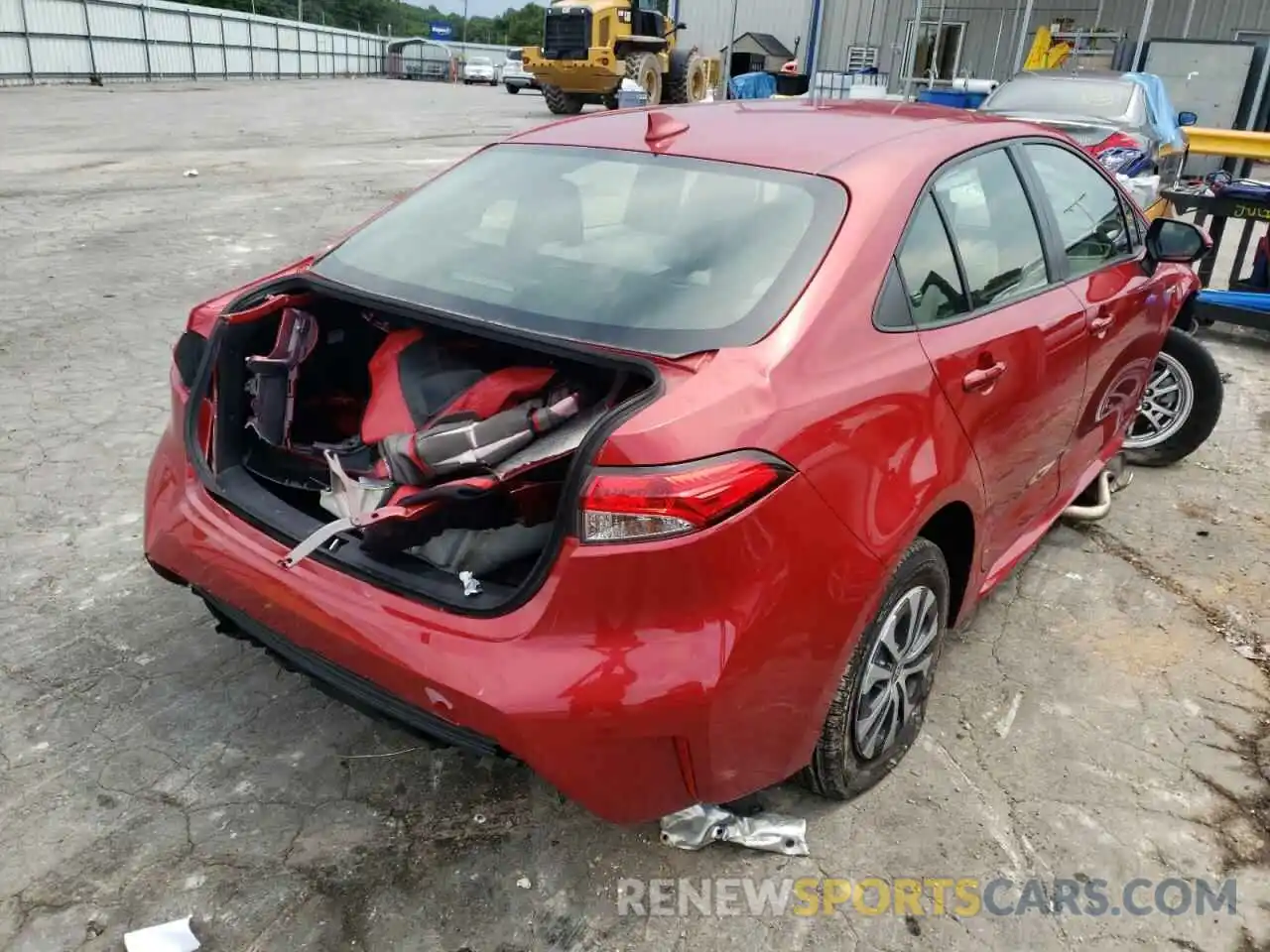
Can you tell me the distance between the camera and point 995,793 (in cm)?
264

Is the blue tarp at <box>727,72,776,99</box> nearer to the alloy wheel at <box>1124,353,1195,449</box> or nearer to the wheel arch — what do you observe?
the alloy wheel at <box>1124,353,1195,449</box>

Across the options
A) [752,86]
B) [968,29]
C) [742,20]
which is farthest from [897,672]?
[742,20]

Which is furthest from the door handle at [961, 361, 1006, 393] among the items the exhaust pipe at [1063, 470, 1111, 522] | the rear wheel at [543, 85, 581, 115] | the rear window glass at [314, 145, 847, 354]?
the rear wheel at [543, 85, 581, 115]

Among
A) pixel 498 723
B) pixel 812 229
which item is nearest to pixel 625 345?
pixel 812 229

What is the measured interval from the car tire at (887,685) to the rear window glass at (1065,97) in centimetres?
936

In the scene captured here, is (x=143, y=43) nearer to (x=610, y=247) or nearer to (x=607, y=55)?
(x=607, y=55)

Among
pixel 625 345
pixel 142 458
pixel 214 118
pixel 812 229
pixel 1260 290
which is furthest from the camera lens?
pixel 214 118

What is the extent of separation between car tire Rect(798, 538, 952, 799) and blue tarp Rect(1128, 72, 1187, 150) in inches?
378

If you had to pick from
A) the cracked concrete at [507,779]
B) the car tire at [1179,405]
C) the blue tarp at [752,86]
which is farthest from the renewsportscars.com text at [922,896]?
the blue tarp at [752,86]

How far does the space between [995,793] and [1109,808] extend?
0.97 feet

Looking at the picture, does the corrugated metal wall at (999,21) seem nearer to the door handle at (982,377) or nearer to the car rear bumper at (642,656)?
the door handle at (982,377)

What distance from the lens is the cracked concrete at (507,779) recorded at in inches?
86.8

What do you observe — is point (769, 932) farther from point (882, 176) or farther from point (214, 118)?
point (214, 118)

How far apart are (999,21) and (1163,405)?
2198 cm
